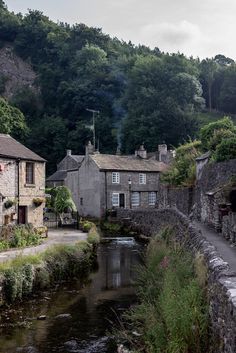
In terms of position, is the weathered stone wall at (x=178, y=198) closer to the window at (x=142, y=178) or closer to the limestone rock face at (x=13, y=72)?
the window at (x=142, y=178)

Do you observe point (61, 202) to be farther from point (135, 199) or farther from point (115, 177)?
point (135, 199)

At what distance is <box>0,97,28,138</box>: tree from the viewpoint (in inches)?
2694

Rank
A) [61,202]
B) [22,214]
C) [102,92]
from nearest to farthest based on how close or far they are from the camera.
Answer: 1. [22,214]
2. [61,202]
3. [102,92]

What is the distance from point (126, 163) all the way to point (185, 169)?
1550 centimetres

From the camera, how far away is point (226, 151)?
26641 millimetres

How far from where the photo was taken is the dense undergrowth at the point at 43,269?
55.9ft

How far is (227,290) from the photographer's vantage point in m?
7.81

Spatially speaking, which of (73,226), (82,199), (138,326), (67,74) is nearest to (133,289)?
(138,326)

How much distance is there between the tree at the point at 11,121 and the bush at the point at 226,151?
46.0m

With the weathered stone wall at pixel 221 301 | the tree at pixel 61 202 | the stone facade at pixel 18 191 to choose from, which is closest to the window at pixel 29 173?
the stone facade at pixel 18 191

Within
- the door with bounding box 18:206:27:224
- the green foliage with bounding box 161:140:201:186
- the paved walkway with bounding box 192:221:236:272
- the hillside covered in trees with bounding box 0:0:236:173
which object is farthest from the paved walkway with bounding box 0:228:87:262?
the hillside covered in trees with bounding box 0:0:236:173

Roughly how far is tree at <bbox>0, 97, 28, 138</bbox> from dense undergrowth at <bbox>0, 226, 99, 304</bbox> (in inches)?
1850

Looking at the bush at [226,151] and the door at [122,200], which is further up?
the bush at [226,151]

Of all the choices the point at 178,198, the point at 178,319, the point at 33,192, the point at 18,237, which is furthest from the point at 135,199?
the point at 178,319
